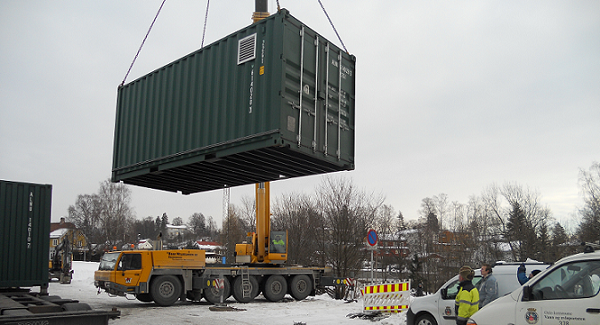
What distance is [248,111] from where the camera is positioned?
8023mm

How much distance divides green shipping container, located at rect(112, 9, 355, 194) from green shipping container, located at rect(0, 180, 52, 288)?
1.93 meters

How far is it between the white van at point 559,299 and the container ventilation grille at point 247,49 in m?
5.57

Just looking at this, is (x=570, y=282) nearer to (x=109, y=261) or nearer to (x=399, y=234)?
(x=109, y=261)

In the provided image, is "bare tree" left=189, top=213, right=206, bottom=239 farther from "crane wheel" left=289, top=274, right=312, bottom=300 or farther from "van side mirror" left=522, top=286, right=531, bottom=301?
"van side mirror" left=522, top=286, right=531, bottom=301

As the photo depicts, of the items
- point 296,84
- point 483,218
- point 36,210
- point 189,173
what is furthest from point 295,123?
point 483,218

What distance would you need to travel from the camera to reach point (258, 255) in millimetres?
18469

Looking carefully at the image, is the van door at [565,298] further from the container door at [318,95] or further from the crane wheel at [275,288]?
the crane wheel at [275,288]

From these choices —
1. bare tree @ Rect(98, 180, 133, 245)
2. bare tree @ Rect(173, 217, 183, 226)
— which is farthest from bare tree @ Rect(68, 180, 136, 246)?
bare tree @ Rect(173, 217, 183, 226)

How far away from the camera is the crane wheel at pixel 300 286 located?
1845cm

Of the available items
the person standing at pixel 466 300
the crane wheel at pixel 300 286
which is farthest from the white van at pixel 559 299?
the crane wheel at pixel 300 286

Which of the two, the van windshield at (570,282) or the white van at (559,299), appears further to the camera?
the van windshield at (570,282)

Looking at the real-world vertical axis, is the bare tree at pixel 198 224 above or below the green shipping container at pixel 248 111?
below

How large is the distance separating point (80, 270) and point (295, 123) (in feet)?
98.8

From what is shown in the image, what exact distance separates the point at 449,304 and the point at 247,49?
6088 mm
